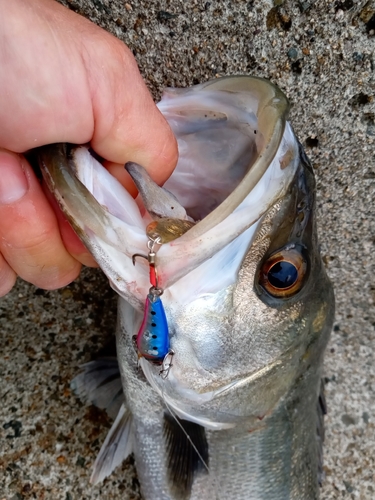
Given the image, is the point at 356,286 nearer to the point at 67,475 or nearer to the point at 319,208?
the point at 319,208

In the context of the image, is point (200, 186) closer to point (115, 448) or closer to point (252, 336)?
point (252, 336)

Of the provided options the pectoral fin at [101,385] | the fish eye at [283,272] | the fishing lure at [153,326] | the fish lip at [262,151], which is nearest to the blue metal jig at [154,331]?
the fishing lure at [153,326]

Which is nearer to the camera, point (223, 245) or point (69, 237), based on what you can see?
point (223, 245)

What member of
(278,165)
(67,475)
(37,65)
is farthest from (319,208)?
(67,475)

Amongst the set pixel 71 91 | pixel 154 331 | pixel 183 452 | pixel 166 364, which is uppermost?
pixel 71 91

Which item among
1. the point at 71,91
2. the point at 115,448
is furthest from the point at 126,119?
the point at 115,448

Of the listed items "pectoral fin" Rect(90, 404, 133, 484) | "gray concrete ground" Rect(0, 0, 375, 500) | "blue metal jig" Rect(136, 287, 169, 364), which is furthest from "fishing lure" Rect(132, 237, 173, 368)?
"gray concrete ground" Rect(0, 0, 375, 500)

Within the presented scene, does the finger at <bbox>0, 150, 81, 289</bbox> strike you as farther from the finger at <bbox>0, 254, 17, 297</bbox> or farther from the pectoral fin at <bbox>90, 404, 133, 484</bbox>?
A: the pectoral fin at <bbox>90, 404, 133, 484</bbox>
